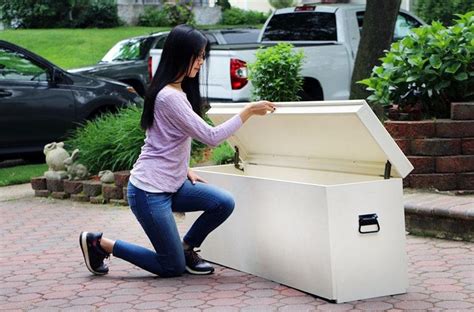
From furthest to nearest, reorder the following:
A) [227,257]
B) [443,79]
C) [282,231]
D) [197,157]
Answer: [197,157] < [443,79] < [227,257] < [282,231]

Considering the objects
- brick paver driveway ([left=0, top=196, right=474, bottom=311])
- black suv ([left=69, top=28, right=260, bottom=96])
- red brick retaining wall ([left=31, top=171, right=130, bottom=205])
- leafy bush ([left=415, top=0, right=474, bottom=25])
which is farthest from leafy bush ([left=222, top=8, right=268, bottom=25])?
brick paver driveway ([left=0, top=196, right=474, bottom=311])

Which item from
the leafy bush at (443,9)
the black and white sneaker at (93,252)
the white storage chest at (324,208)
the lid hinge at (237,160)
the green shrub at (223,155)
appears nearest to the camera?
the white storage chest at (324,208)

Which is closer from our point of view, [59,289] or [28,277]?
[59,289]

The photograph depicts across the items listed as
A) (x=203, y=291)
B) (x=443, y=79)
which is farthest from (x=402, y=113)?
(x=203, y=291)

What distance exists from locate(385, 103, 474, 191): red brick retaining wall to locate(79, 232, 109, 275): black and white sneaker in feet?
9.37

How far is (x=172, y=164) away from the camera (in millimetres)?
6070

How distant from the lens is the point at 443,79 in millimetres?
8039

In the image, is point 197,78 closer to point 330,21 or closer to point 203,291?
point 203,291

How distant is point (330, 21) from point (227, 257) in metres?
8.30

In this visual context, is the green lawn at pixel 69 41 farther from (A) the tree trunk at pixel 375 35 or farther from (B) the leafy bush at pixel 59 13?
(A) the tree trunk at pixel 375 35

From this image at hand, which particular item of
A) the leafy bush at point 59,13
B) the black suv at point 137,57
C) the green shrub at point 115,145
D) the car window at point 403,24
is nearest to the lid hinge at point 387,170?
the green shrub at point 115,145

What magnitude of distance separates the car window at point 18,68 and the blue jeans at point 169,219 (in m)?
6.96

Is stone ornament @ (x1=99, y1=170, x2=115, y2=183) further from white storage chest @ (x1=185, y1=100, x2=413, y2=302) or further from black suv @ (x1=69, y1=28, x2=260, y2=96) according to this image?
black suv @ (x1=69, y1=28, x2=260, y2=96)

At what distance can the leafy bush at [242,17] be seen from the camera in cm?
3666
